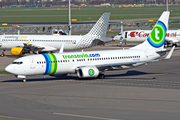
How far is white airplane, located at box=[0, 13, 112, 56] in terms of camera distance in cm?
7869

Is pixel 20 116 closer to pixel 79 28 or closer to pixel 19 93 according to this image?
pixel 19 93

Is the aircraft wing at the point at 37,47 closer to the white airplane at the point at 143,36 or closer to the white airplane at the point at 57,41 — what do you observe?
the white airplane at the point at 57,41

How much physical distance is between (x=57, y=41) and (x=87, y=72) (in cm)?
3327

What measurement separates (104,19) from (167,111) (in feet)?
166

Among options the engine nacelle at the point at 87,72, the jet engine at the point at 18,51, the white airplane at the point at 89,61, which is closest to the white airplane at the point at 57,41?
the jet engine at the point at 18,51

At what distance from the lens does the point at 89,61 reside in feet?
162

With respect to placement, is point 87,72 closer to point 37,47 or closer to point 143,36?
point 37,47

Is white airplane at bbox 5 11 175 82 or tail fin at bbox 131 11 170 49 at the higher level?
tail fin at bbox 131 11 170 49

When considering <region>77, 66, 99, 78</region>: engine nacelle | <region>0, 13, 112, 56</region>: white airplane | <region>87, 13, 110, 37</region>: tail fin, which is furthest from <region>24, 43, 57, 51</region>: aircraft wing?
<region>77, 66, 99, 78</region>: engine nacelle

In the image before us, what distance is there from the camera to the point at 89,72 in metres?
47.7

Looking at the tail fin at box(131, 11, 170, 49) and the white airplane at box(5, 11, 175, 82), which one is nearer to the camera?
the white airplane at box(5, 11, 175, 82)

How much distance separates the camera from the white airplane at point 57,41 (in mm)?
78688

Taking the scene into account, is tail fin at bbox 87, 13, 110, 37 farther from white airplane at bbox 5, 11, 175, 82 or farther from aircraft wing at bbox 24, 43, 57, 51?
white airplane at bbox 5, 11, 175, 82

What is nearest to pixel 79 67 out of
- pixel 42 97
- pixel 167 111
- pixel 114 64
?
pixel 114 64
